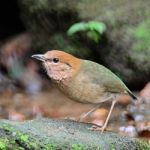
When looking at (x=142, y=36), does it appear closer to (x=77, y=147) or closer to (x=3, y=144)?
(x=77, y=147)

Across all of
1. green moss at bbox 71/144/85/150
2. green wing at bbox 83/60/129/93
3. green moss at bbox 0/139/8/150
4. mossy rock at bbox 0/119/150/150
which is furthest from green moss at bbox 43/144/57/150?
green wing at bbox 83/60/129/93

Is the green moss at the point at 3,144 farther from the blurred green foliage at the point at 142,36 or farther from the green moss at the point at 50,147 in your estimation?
the blurred green foliage at the point at 142,36

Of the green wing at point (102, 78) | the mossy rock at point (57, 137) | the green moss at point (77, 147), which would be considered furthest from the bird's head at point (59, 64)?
the green moss at point (77, 147)

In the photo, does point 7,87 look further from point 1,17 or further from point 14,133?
point 14,133

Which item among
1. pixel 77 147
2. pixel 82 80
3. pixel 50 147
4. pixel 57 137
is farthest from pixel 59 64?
pixel 50 147

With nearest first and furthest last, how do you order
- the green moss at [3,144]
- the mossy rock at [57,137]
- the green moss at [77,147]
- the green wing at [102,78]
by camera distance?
the green moss at [3,144]
the mossy rock at [57,137]
the green moss at [77,147]
the green wing at [102,78]

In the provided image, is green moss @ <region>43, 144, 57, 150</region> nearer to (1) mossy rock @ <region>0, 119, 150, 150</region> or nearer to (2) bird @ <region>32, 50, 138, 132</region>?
(1) mossy rock @ <region>0, 119, 150, 150</region>

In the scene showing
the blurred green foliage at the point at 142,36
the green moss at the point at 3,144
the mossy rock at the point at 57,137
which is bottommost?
the blurred green foliage at the point at 142,36
